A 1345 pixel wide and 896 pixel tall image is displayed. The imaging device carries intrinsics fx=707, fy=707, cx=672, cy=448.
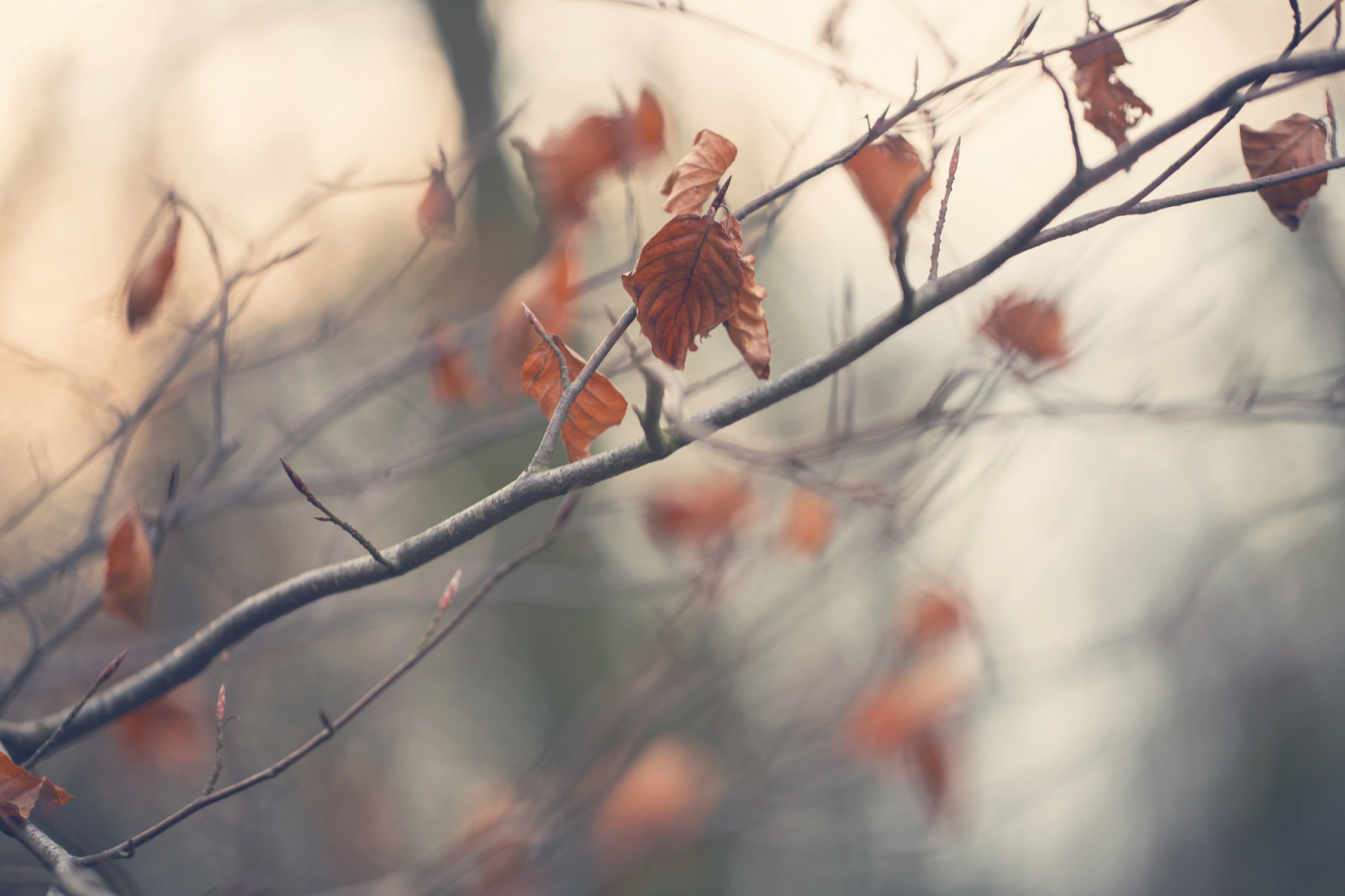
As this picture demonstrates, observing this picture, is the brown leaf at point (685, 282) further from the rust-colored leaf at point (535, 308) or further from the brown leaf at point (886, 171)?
the rust-colored leaf at point (535, 308)

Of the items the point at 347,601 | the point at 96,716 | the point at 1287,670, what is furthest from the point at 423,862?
the point at 1287,670

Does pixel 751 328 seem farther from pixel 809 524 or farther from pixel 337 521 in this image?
pixel 809 524

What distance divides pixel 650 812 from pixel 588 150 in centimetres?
175

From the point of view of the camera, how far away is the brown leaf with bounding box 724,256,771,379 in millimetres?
795

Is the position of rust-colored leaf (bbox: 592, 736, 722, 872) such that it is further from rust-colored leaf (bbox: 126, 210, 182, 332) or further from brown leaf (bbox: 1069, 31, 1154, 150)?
brown leaf (bbox: 1069, 31, 1154, 150)

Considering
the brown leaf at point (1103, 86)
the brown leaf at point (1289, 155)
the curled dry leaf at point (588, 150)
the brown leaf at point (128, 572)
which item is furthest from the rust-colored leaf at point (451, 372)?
the brown leaf at point (1289, 155)

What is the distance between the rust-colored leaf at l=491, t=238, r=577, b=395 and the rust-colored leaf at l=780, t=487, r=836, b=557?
3.03 ft

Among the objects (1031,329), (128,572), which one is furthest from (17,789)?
(1031,329)

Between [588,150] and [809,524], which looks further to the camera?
[809,524]

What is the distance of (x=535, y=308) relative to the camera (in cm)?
153

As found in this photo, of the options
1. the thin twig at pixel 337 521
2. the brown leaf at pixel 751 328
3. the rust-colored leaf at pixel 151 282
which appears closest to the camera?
the thin twig at pixel 337 521

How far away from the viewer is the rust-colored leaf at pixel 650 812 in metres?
1.92

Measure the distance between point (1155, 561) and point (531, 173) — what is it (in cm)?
708

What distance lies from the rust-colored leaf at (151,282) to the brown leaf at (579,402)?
97 centimetres
